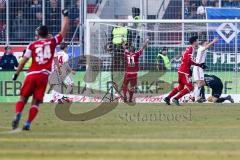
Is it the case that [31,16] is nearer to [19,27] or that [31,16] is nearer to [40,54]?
[19,27]

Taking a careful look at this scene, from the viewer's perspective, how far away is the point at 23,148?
12992 mm

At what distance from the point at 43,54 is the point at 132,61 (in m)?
12.9

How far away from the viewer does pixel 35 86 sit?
16.7m

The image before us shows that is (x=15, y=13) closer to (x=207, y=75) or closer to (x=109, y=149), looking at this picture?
(x=207, y=75)

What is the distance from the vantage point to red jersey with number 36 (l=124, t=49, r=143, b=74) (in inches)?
1155

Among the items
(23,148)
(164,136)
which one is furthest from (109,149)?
(164,136)

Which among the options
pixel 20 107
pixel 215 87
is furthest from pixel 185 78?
pixel 20 107

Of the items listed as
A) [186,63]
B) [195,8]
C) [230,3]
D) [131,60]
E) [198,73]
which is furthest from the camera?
[230,3]

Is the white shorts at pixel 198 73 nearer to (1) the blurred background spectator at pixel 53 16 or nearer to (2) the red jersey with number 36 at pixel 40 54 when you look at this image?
(1) the blurred background spectator at pixel 53 16

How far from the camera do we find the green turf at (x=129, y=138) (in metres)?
12.1

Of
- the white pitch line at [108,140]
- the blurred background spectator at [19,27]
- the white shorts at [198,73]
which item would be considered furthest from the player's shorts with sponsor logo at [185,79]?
the white pitch line at [108,140]

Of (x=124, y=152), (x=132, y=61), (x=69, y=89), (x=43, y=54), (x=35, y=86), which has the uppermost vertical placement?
(x=43, y=54)

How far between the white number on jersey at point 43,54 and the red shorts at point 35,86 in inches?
11.3

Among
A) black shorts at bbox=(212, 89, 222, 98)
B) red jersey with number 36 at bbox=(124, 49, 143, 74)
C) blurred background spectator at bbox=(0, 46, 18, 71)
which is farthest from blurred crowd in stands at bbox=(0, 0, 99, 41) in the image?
black shorts at bbox=(212, 89, 222, 98)
